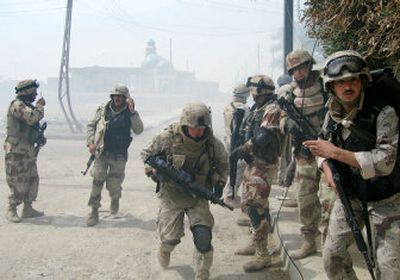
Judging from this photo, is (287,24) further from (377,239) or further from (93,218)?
(377,239)

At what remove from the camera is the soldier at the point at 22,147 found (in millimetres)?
6738

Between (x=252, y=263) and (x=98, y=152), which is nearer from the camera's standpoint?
(x=252, y=263)

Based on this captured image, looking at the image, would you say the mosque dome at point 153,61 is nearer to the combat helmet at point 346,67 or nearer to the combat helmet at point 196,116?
the combat helmet at point 196,116

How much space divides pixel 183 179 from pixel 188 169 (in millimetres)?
234

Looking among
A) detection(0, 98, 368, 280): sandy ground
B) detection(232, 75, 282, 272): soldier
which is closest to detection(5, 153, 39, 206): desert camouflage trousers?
detection(0, 98, 368, 280): sandy ground

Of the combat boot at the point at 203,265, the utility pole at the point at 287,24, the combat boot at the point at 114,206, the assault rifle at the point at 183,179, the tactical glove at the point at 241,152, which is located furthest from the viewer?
the utility pole at the point at 287,24

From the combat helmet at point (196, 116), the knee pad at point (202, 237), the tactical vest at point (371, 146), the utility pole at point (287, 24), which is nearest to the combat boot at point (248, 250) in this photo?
the knee pad at point (202, 237)

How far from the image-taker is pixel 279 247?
548 cm

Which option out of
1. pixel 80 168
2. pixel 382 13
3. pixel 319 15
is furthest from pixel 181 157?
pixel 80 168

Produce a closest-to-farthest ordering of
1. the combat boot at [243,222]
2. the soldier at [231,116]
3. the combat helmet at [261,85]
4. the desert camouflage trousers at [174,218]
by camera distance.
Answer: the desert camouflage trousers at [174,218] < the combat helmet at [261,85] < the combat boot at [243,222] < the soldier at [231,116]

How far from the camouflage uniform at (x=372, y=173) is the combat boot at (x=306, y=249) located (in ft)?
5.13

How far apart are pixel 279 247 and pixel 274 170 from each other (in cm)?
96

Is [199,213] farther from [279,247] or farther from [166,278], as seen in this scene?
[279,247]

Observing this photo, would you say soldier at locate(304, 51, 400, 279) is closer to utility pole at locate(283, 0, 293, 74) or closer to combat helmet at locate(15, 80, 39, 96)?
combat helmet at locate(15, 80, 39, 96)
